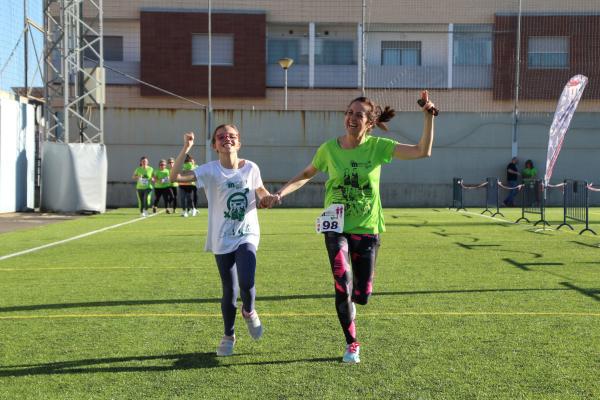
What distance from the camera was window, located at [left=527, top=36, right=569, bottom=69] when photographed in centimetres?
3481

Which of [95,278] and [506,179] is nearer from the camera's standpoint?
[95,278]

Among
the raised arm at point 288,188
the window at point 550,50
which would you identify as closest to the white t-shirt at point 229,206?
the raised arm at point 288,188

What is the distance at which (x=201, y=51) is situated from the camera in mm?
37562

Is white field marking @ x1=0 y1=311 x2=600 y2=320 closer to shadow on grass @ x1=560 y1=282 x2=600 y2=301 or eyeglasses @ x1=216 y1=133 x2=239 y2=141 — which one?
shadow on grass @ x1=560 y1=282 x2=600 y2=301

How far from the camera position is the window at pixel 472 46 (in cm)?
3350

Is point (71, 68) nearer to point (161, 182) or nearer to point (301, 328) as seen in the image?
point (161, 182)

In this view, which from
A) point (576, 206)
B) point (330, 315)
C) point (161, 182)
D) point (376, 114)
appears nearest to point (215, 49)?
point (161, 182)

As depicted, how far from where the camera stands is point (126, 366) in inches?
215

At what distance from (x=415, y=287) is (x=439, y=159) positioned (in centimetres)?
2241

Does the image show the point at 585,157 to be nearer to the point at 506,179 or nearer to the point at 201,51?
the point at 506,179

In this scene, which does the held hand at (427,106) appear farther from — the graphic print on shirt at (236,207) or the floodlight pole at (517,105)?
the floodlight pole at (517,105)

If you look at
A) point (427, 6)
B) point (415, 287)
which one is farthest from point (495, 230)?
point (427, 6)

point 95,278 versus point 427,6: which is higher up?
point 427,6

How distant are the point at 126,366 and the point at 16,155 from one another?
23.0m
